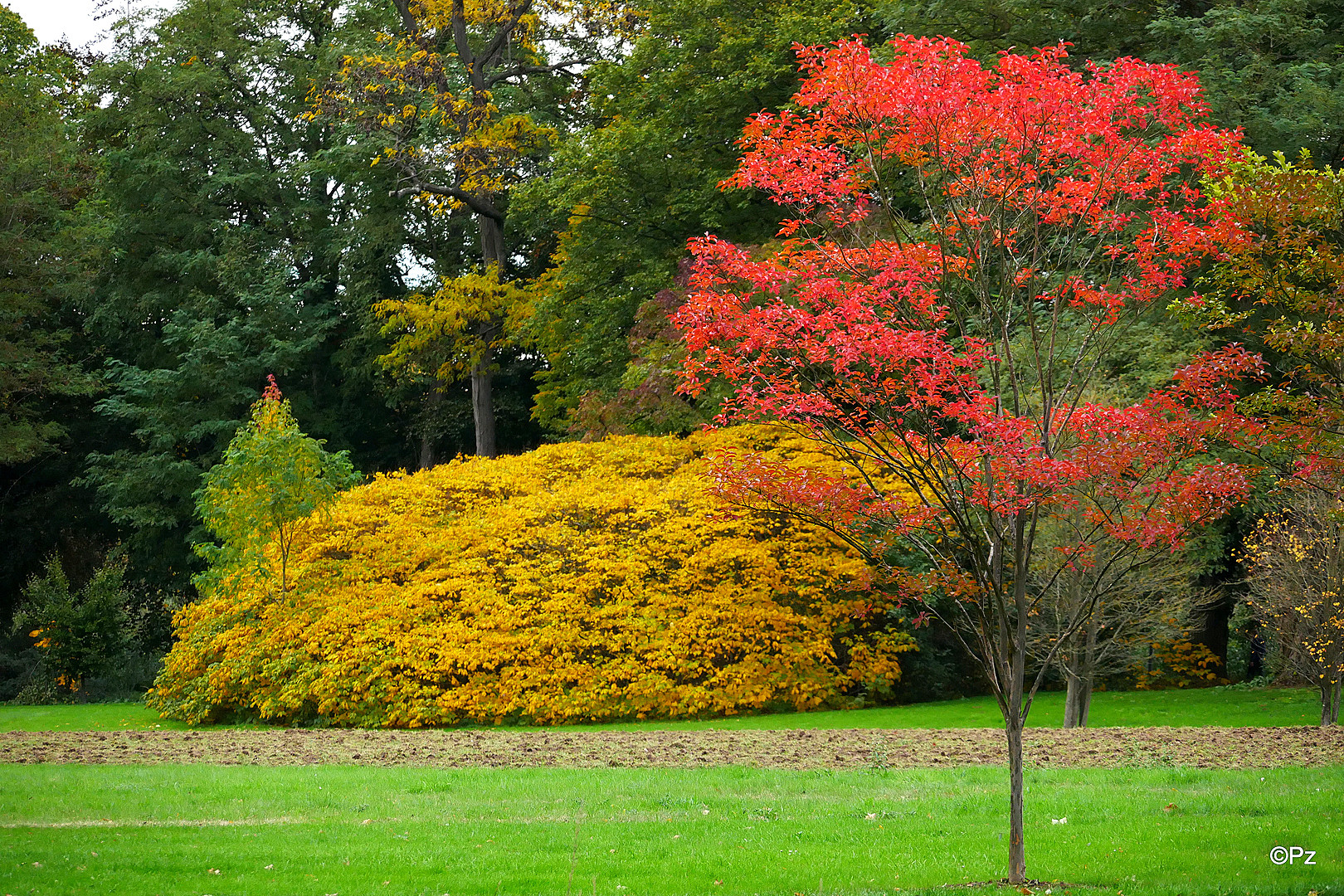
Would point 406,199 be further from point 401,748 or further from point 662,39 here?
point 401,748

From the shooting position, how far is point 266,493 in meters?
16.8

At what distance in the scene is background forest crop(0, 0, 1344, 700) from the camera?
72.4 feet

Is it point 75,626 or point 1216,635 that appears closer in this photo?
point 1216,635

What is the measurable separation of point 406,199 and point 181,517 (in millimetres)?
9114

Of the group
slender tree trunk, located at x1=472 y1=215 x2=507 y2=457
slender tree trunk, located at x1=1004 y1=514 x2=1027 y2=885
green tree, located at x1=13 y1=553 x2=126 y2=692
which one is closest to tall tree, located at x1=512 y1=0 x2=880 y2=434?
slender tree trunk, located at x1=472 y1=215 x2=507 y2=457

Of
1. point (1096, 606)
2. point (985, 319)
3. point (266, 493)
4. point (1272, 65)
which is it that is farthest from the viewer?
point (266, 493)

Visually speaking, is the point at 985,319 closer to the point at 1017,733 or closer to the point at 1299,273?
the point at 1299,273

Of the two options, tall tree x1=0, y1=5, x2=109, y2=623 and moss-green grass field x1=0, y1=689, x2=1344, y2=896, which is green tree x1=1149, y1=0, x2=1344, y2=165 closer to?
moss-green grass field x1=0, y1=689, x2=1344, y2=896

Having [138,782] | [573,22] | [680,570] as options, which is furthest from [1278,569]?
[573,22]

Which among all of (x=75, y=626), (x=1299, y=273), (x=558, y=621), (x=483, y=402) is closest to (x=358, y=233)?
(x=483, y=402)

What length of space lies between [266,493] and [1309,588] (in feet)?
43.9

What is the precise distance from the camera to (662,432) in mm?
19812

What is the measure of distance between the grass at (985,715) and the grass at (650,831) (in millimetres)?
4453

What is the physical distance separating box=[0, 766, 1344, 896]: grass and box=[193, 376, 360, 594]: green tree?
Answer: 658 centimetres
